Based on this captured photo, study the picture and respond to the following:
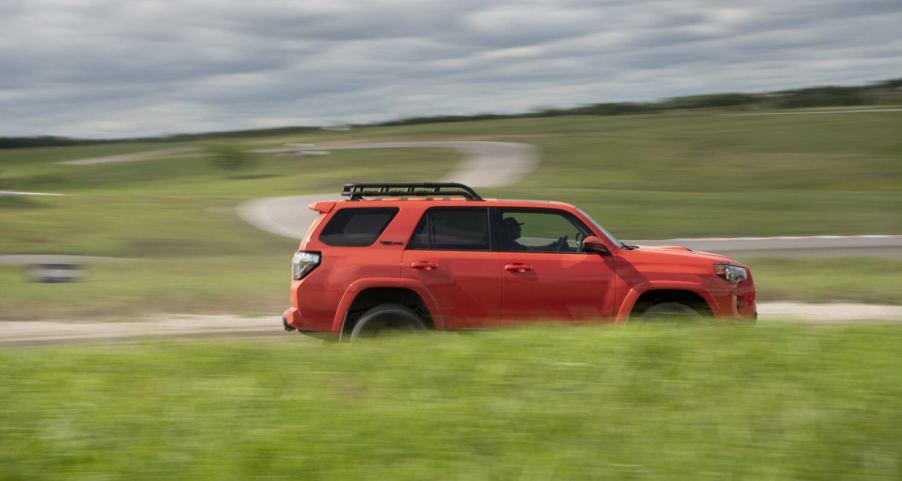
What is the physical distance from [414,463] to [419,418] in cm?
49

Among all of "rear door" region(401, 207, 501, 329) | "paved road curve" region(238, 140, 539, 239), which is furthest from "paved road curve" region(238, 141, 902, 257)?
"rear door" region(401, 207, 501, 329)

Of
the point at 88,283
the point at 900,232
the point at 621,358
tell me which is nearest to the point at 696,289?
the point at 621,358

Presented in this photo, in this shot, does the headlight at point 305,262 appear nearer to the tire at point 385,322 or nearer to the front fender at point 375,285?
the front fender at point 375,285

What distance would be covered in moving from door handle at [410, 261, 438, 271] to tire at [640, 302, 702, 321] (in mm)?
1863

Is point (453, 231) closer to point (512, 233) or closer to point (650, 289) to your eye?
point (512, 233)

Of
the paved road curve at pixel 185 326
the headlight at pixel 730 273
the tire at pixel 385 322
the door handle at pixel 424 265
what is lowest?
the paved road curve at pixel 185 326

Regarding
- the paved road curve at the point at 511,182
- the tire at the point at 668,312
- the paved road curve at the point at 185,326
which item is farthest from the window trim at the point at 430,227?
the paved road curve at the point at 511,182

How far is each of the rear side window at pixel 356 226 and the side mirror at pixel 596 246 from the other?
1723mm

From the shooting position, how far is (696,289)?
870 cm

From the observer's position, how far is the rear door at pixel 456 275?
8.69 metres

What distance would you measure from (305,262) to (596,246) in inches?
101

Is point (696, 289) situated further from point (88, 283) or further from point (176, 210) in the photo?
point (176, 210)

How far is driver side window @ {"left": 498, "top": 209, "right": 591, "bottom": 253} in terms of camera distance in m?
8.95

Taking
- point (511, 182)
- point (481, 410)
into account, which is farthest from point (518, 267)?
point (511, 182)
